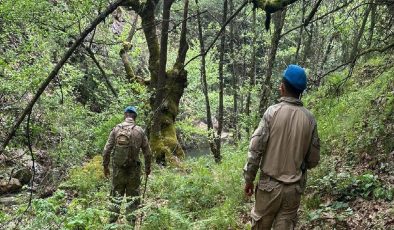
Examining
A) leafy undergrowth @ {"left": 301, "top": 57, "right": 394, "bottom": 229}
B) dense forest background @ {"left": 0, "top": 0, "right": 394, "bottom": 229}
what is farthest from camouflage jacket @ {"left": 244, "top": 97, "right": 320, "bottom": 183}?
leafy undergrowth @ {"left": 301, "top": 57, "right": 394, "bottom": 229}

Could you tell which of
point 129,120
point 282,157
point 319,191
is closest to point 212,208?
point 319,191

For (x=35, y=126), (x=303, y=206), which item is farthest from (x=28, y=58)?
(x=303, y=206)

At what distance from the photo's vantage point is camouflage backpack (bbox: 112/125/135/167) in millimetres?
7281

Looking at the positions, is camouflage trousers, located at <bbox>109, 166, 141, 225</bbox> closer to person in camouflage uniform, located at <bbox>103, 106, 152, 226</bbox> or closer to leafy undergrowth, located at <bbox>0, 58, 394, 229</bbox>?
person in camouflage uniform, located at <bbox>103, 106, 152, 226</bbox>

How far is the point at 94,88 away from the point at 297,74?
2004cm

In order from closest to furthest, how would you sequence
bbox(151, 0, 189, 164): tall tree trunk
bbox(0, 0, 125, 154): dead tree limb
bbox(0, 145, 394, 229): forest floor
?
bbox(0, 0, 125, 154): dead tree limb, bbox(0, 145, 394, 229): forest floor, bbox(151, 0, 189, 164): tall tree trunk

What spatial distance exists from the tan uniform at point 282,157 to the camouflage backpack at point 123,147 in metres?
3.64

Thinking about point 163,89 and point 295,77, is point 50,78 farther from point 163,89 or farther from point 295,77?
point 163,89

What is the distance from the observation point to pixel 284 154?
3939 mm

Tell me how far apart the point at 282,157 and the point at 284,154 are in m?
0.03

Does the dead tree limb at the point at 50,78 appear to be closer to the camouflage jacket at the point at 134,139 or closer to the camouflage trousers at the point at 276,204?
the camouflage trousers at the point at 276,204

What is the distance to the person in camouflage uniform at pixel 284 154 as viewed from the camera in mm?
3947

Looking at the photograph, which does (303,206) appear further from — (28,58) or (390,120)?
(28,58)

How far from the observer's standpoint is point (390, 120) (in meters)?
7.16
